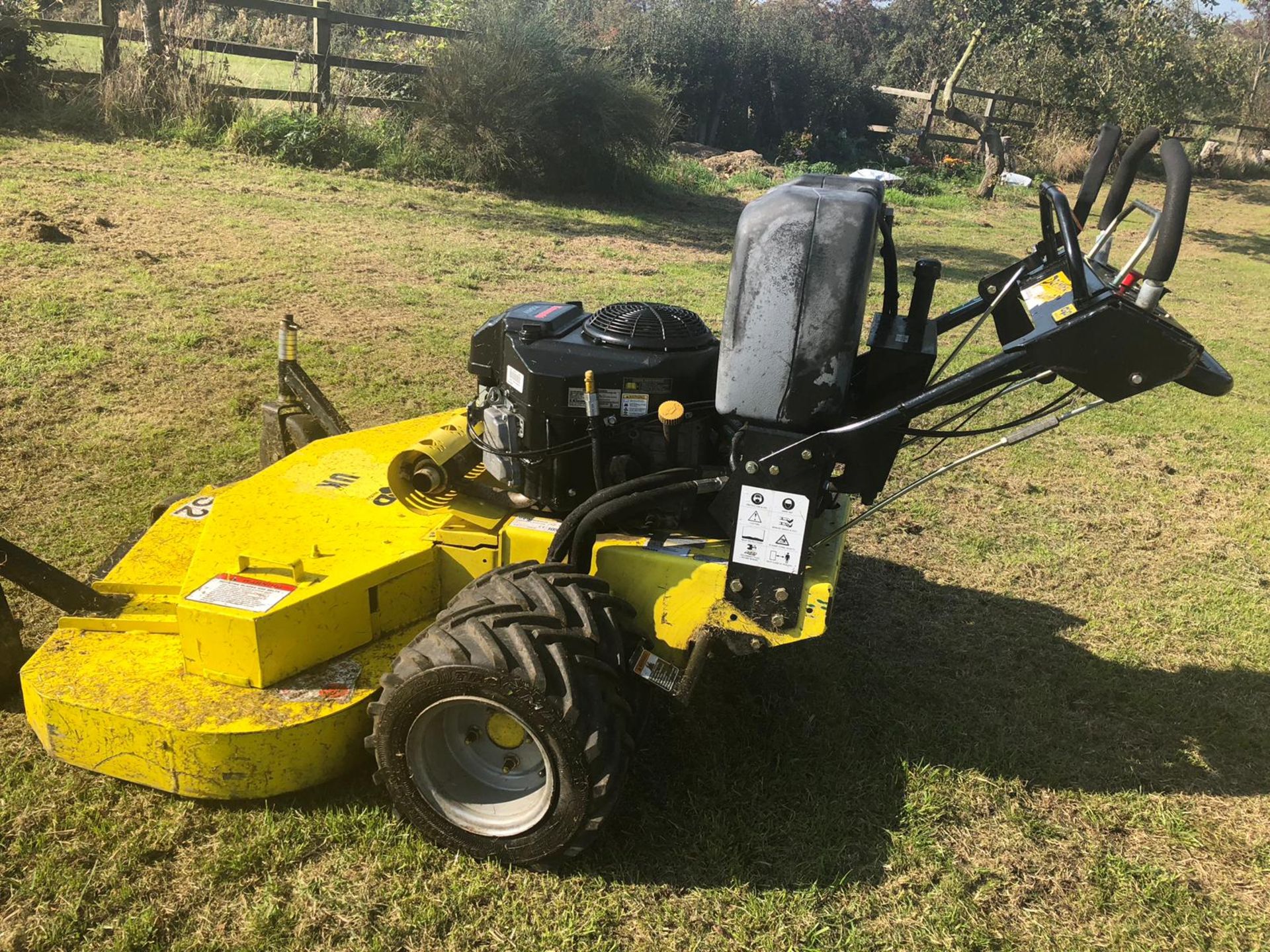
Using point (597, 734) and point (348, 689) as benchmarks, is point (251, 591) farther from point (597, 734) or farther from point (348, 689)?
point (597, 734)

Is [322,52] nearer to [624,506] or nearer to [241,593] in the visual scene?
[241,593]

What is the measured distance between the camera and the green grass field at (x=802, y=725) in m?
2.85

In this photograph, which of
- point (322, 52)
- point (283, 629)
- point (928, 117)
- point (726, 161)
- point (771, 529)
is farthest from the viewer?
point (928, 117)

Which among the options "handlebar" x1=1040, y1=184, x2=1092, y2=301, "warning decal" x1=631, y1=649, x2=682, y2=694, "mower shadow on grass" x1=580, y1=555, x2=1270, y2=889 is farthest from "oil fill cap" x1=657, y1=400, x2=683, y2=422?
"mower shadow on grass" x1=580, y1=555, x2=1270, y2=889

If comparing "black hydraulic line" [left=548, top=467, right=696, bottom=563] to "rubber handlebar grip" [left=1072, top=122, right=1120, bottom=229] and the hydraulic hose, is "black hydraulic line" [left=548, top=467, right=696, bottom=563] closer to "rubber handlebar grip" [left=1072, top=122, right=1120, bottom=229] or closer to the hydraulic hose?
the hydraulic hose

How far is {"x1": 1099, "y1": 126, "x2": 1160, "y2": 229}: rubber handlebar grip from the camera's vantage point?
2805mm

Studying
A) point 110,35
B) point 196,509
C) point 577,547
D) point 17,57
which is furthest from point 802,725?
point 110,35

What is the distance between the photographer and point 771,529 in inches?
117

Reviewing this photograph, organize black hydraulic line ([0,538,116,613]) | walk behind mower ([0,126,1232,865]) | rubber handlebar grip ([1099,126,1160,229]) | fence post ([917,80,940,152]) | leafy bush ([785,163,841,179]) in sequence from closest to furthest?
walk behind mower ([0,126,1232,865]), rubber handlebar grip ([1099,126,1160,229]), black hydraulic line ([0,538,116,613]), leafy bush ([785,163,841,179]), fence post ([917,80,940,152])

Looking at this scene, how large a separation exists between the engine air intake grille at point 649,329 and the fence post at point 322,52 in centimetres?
1256

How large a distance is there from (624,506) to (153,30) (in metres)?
13.2

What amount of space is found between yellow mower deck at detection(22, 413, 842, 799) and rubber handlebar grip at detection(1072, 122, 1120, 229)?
124 cm

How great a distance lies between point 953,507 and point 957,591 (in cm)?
98

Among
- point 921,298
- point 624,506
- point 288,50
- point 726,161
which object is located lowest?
point 726,161
